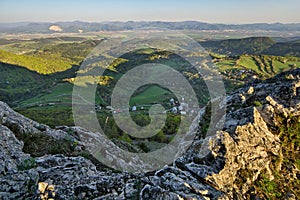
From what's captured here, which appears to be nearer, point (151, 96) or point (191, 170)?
point (191, 170)

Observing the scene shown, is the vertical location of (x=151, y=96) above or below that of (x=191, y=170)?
below

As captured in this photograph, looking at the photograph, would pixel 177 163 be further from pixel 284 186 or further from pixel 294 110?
pixel 294 110

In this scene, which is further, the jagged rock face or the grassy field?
the grassy field

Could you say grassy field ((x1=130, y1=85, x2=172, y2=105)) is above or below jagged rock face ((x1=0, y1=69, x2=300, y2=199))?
below

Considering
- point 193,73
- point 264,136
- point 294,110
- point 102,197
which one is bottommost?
point 193,73

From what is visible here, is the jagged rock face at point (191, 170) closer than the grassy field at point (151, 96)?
Yes

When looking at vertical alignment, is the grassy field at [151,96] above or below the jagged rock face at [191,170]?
below

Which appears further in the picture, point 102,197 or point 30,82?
point 30,82

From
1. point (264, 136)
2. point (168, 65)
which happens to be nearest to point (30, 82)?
point (168, 65)
